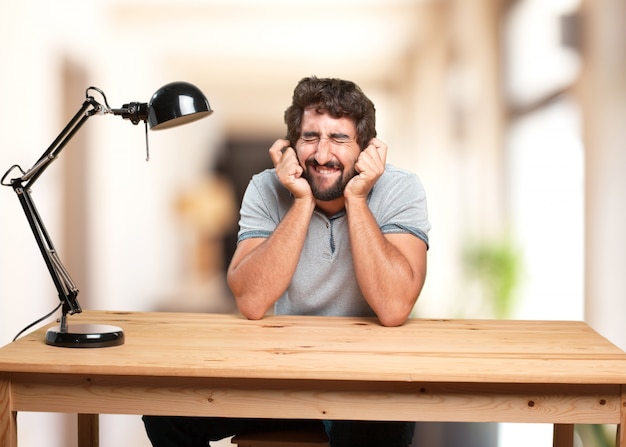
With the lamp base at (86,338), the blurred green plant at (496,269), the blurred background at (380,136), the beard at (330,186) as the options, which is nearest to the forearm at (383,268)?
the beard at (330,186)

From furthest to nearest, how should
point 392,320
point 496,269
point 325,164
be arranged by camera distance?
point 496,269 < point 325,164 < point 392,320

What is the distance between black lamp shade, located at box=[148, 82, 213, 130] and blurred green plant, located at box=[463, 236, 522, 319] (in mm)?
2609

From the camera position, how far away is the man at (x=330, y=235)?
219 centimetres

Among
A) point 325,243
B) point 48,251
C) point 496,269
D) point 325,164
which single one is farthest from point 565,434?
point 496,269

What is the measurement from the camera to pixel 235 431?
2.19 metres

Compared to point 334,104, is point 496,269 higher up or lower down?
lower down

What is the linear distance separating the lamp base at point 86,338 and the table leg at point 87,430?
595 millimetres

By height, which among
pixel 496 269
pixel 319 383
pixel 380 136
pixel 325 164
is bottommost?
pixel 496 269

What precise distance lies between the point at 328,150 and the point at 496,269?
86.6 inches

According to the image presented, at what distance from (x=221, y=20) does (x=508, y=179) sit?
185 centimetres

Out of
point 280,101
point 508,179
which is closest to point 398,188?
point 508,179

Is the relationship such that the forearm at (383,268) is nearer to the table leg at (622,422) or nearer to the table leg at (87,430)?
the table leg at (622,422)

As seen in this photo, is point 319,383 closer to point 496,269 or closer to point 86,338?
point 86,338

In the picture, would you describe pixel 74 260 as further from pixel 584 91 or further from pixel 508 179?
pixel 584 91
